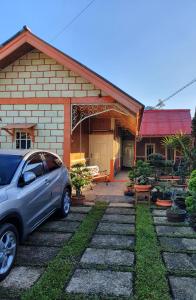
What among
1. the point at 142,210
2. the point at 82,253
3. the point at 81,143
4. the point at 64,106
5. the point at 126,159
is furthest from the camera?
the point at 126,159

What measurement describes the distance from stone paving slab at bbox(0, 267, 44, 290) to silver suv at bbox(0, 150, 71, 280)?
0.10 meters

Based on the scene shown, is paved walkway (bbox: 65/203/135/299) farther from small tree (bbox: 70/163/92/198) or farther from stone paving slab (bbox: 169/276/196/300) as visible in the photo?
small tree (bbox: 70/163/92/198)

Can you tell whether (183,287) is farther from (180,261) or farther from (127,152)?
(127,152)

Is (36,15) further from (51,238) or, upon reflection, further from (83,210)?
(51,238)

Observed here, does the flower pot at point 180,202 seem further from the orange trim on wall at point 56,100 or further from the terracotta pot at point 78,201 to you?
the orange trim on wall at point 56,100

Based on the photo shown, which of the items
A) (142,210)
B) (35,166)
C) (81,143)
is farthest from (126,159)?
(35,166)

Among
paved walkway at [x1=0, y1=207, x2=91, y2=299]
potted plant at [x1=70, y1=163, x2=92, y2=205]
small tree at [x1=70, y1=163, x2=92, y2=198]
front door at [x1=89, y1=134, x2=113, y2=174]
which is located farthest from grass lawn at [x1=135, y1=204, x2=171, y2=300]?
front door at [x1=89, y1=134, x2=113, y2=174]

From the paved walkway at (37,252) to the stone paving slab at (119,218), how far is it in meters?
0.60

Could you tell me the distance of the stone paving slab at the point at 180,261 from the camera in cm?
449

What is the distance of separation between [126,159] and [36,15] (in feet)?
44.7

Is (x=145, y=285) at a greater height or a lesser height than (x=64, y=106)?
lesser

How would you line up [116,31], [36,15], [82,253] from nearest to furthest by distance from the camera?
1. [82,253]
2. [36,15]
3. [116,31]

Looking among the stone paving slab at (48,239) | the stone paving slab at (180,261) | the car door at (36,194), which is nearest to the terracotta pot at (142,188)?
the stone paving slab at (48,239)

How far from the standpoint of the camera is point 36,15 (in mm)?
11500
